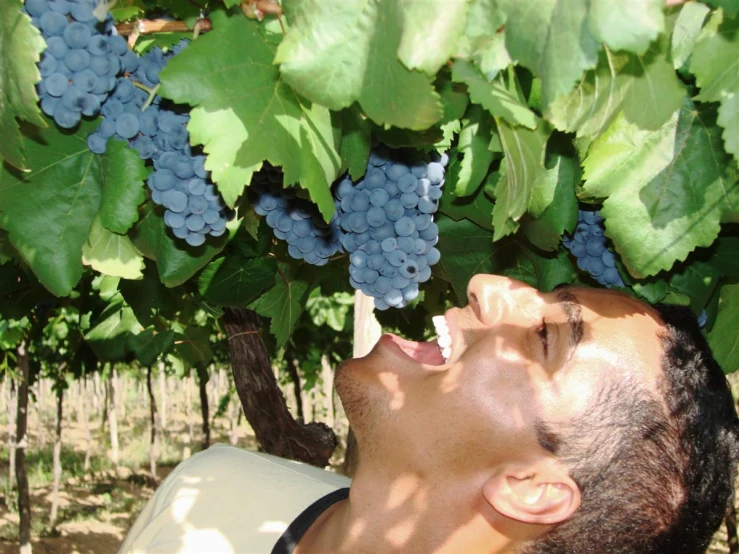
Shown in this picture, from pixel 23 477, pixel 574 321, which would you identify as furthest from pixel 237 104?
pixel 23 477

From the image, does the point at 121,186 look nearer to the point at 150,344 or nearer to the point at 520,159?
the point at 520,159

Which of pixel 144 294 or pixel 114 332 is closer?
pixel 144 294

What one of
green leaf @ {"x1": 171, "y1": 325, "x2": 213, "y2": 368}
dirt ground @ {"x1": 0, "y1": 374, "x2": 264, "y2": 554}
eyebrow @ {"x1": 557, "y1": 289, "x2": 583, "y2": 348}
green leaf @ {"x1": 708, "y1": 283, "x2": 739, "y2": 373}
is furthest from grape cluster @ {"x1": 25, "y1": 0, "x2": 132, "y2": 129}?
dirt ground @ {"x1": 0, "y1": 374, "x2": 264, "y2": 554}

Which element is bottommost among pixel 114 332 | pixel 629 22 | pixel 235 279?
pixel 114 332

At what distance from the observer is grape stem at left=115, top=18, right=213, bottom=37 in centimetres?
132

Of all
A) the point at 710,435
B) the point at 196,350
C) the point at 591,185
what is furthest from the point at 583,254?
the point at 196,350

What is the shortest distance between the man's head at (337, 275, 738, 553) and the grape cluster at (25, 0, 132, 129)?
95cm

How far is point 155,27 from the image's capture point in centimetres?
136

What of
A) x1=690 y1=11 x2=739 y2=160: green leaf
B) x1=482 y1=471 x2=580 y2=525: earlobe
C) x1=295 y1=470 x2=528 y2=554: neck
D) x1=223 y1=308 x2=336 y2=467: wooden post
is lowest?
x1=223 y1=308 x2=336 y2=467: wooden post

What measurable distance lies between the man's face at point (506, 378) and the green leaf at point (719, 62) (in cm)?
68

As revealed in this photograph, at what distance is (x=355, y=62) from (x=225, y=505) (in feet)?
4.69

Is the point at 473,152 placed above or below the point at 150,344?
above

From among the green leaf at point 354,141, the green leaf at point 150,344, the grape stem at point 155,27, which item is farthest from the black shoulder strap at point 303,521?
the green leaf at point 150,344

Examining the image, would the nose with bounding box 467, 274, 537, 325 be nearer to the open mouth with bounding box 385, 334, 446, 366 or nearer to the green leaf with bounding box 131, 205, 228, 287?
the open mouth with bounding box 385, 334, 446, 366
